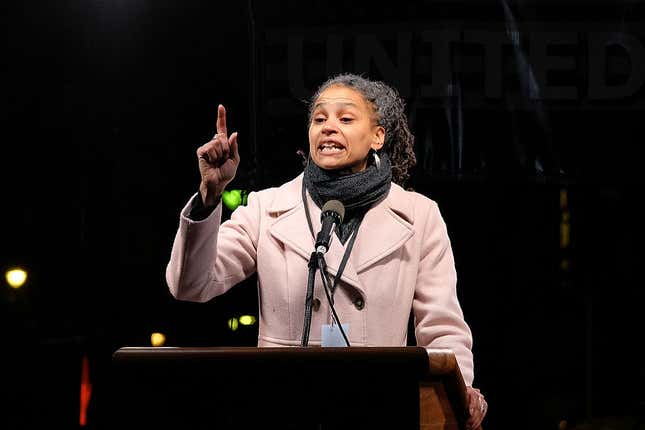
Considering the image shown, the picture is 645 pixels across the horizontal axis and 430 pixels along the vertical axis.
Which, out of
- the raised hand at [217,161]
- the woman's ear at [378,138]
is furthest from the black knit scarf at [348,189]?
the raised hand at [217,161]

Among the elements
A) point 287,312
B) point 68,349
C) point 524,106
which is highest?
point 524,106

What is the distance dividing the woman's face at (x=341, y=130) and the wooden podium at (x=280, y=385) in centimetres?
105

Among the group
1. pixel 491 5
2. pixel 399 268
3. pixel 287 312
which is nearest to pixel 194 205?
pixel 287 312

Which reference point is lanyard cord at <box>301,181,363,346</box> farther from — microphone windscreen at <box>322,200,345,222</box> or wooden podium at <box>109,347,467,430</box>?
wooden podium at <box>109,347,467,430</box>

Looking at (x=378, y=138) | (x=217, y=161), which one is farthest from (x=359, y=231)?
(x=217, y=161)

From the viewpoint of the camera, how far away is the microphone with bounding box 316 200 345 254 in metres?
1.91

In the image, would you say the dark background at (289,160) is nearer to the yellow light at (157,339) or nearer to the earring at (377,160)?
the yellow light at (157,339)

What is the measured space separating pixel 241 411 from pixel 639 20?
3481 millimetres

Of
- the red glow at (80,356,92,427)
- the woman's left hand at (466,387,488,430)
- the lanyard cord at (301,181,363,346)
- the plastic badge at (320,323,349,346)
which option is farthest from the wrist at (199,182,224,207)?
the red glow at (80,356,92,427)

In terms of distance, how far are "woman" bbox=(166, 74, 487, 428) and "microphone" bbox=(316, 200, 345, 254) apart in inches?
6.2

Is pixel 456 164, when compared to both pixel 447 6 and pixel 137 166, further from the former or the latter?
pixel 137 166

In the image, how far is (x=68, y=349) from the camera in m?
4.73

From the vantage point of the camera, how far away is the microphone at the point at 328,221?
6.25 ft

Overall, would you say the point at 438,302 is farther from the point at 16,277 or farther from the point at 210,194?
the point at 16,277
